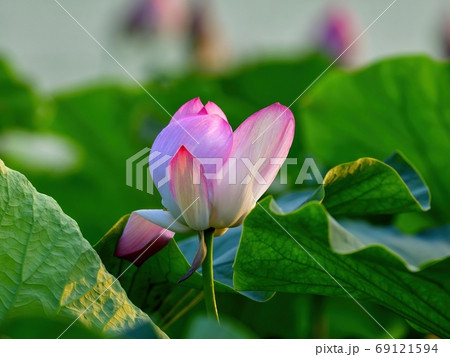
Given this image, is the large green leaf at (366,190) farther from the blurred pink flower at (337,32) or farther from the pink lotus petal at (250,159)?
the blurred pink flower at (337,32)

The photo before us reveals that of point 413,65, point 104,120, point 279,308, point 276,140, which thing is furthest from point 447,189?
point 104,120

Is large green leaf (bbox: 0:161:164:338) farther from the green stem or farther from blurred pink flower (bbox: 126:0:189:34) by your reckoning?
blurred pink flower (bbox: 126:0:189:34)

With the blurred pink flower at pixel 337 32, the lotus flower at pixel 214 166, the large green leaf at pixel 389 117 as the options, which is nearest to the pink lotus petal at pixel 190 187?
the lotus flower at pixel 214 166

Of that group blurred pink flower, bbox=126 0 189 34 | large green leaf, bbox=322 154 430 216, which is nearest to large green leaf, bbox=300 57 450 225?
large green leaf, bbox=322 154 430 216

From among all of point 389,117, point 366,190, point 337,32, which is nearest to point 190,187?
point 366,190

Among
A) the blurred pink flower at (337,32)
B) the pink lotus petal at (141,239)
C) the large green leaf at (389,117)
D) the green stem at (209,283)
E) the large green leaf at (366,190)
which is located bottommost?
the green stem at (209,283)

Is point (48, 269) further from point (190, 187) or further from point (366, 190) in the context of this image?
point (366, 190)
